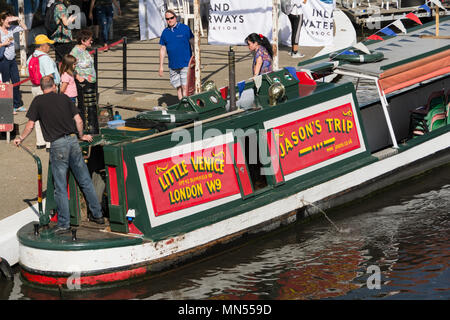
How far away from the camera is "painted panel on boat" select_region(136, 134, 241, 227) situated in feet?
35.6

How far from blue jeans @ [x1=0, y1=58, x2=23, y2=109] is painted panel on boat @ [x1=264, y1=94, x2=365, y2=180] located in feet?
22.3

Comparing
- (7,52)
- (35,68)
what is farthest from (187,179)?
(7,52)

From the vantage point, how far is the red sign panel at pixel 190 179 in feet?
35.8

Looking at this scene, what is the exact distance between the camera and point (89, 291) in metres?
10.5

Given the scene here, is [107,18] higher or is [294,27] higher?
[107,18]

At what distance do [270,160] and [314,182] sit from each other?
95cm

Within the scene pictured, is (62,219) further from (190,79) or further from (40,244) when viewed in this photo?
(190,79)

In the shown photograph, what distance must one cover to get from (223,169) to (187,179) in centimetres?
68

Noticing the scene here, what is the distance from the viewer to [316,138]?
509 inches

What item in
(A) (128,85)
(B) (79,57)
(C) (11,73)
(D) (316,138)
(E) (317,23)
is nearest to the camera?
(D) (316,138)

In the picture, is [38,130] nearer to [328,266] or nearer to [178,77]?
[178,77]

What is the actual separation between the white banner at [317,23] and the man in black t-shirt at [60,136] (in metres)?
12.6
